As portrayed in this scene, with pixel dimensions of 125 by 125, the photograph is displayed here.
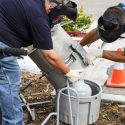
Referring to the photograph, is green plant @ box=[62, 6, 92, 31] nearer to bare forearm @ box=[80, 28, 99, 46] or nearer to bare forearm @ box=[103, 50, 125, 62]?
bare forearm @ box=[80, 28, 99, 46]

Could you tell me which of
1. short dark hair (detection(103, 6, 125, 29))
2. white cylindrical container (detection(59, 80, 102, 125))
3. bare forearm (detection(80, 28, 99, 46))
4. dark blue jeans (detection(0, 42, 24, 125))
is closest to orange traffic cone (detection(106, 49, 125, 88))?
bare forearm (detection(80, 28, 99, 46))

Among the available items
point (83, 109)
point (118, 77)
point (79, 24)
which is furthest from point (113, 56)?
point (79, 24)

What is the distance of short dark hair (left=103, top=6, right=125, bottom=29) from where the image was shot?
4.63 metres

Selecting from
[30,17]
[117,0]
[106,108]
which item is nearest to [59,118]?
[106,108]

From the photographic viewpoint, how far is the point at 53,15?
415 centimetres

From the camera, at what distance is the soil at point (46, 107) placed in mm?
5180

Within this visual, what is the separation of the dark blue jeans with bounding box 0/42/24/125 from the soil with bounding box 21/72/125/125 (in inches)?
36.1

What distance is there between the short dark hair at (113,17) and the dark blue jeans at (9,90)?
3.86 feet

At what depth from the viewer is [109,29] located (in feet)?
15.4

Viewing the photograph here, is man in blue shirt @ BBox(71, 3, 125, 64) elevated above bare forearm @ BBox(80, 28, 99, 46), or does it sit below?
above

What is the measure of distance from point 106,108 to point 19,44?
1.87 meters

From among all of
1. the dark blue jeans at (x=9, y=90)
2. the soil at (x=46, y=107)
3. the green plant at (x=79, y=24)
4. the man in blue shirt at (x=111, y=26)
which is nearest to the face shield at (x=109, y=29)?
the man in blue shirt at (x=111, y=26)

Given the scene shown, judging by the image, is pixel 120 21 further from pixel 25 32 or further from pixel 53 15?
pixel 25 32

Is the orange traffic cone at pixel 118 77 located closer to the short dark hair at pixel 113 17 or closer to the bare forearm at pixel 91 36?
the bare forearm at pixel 91 36
